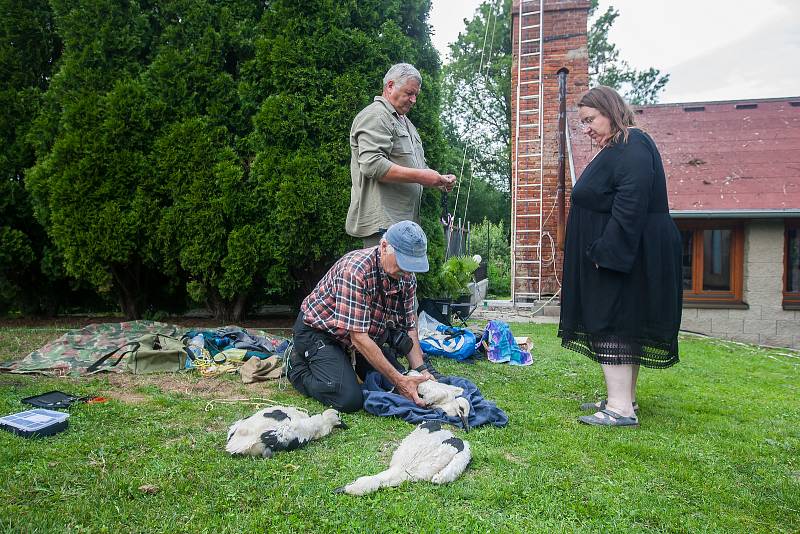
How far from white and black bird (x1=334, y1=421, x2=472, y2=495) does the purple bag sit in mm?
2396

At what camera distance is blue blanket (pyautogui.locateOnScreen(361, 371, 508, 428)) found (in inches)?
109

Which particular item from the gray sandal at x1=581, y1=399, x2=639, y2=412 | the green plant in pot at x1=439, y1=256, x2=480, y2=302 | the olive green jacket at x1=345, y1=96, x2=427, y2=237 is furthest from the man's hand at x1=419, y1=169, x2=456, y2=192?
the green plant in pot at x1=439, y1=256, x2=480, y2=302

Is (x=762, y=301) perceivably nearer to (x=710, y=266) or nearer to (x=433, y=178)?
(x=710, y=266)

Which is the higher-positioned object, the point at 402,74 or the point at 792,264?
the point at 402,74

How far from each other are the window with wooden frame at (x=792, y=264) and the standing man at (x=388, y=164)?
291 inches

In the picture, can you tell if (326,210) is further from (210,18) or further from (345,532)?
(345,532)

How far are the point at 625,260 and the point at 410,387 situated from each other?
4.41 feet

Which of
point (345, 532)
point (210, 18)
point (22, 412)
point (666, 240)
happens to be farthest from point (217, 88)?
point (345, 532)

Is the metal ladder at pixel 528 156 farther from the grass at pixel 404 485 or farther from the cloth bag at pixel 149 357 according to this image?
the cloth bag at pixel 149 357

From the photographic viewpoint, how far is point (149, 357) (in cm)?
401

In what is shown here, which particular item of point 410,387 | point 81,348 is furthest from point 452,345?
point 81,348

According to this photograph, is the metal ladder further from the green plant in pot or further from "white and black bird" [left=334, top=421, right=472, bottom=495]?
"white and black bird" [left=334, top=421, right=472, bottom=495]

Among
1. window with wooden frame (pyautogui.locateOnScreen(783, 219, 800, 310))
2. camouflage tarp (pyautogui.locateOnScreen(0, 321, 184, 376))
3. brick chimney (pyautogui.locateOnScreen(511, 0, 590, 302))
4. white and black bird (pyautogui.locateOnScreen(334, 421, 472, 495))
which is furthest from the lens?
brick chimney (pyautogui.locateOnScreen(511, 0, 590, 302))

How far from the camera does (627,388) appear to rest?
2.87 meters
